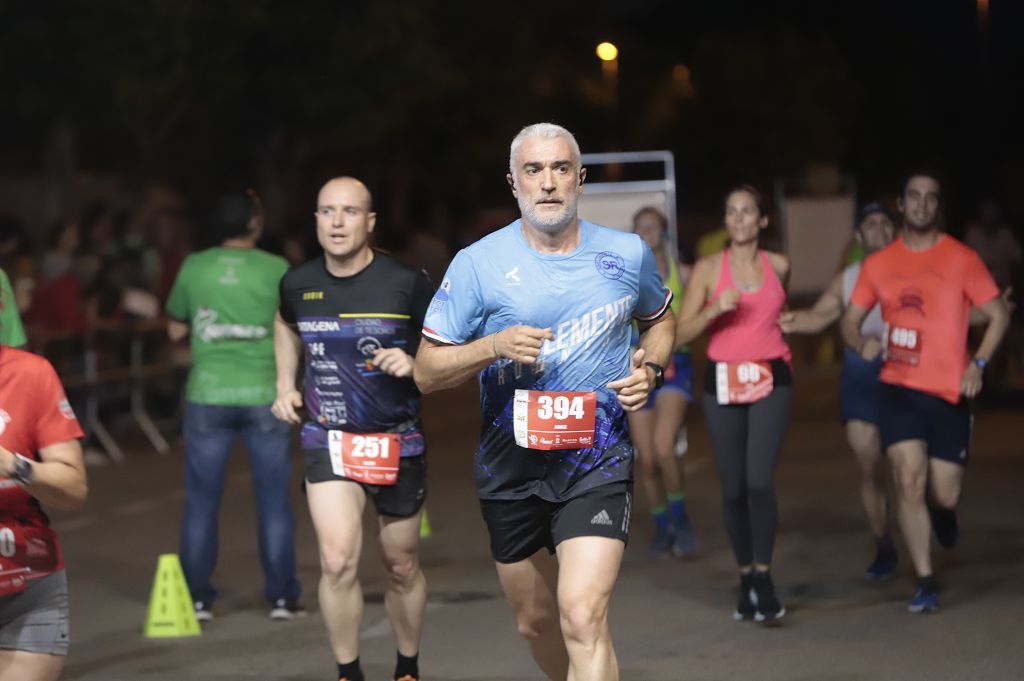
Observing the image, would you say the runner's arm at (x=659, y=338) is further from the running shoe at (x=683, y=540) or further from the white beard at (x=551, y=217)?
the running shoe at (x=683, y=540)

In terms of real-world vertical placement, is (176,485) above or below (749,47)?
below

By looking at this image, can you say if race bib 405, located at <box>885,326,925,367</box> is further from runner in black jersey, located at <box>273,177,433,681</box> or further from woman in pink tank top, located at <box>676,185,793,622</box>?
runner in black jersey, located at <box>273,177,433,681</box>

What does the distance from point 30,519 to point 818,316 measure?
216 inches

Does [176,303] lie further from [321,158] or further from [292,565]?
[321,158]

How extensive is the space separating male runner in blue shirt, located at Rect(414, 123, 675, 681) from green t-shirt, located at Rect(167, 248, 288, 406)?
3.65 m

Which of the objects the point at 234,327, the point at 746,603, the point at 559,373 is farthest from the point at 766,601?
the point at 559,373

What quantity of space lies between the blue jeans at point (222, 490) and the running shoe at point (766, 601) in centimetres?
239

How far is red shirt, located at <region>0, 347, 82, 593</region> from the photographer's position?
5.52 meters

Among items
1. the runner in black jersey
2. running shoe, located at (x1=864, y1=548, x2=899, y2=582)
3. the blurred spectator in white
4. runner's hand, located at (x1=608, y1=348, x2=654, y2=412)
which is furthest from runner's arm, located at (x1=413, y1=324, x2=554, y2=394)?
the blurred spectator in white

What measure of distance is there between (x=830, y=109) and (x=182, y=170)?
4477 cm

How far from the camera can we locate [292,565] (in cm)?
980

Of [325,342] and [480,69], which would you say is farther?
[480,69]

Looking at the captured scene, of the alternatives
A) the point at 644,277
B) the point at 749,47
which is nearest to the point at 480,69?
the point at 749,47

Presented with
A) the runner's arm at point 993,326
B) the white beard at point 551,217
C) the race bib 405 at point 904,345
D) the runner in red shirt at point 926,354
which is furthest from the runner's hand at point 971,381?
the white beard at point 551,217
